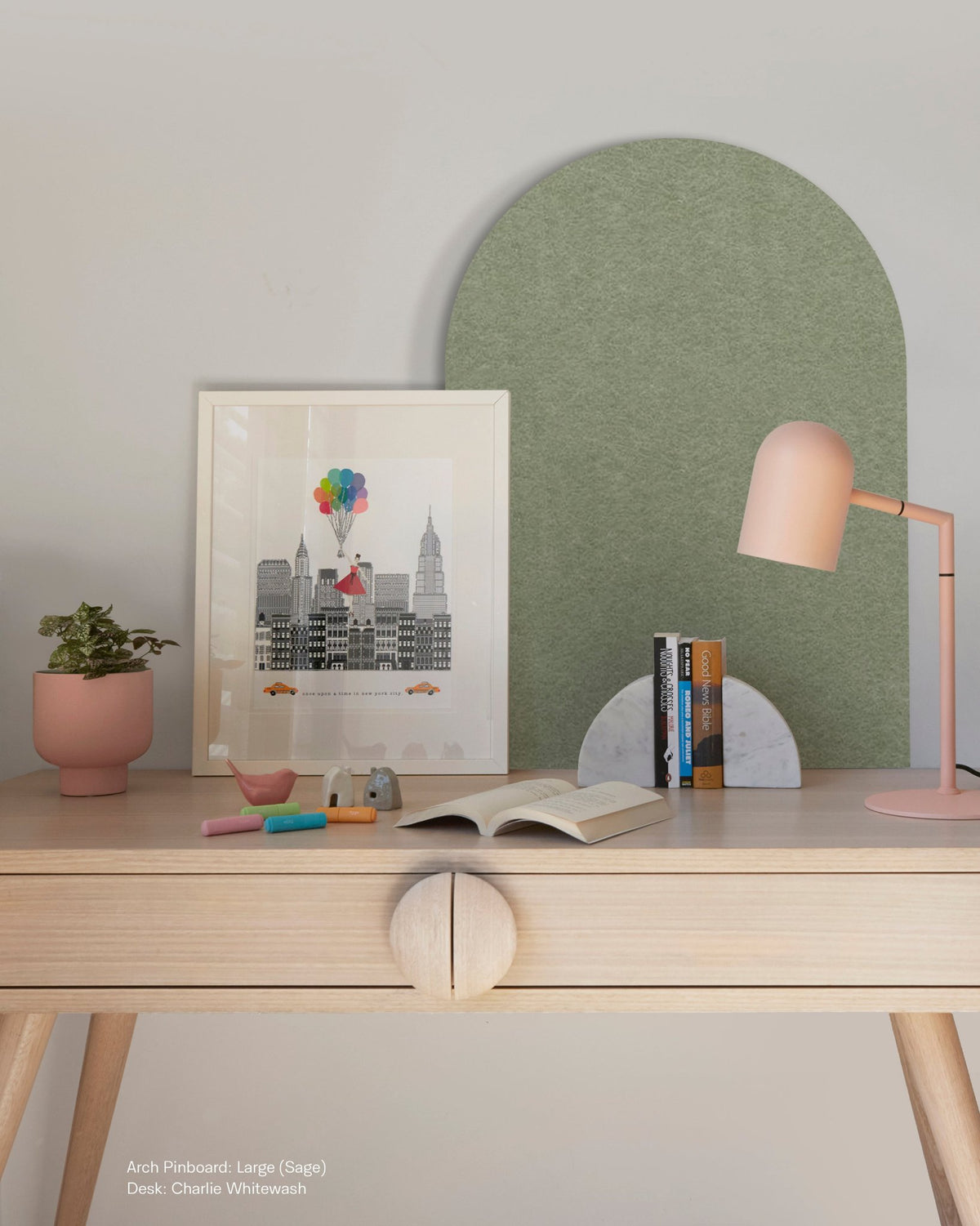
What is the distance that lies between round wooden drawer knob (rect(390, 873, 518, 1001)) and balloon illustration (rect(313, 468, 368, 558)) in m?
0.54

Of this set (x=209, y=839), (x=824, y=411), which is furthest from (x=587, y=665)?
(x=209, y=839)

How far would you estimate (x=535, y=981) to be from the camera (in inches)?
30.9

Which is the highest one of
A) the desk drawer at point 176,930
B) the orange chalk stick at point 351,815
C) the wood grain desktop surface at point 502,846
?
the orange chalk stick at point 351,815

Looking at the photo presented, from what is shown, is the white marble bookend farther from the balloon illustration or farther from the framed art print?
the balloon illustration

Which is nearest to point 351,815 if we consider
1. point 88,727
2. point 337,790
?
point 337,790

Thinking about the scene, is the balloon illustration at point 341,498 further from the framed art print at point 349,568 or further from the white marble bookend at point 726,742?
the white marble bookend at point 726,742

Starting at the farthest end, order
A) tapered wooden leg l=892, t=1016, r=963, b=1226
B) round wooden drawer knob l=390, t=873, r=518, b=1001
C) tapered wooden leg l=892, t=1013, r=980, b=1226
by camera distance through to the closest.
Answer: tapered wooden leg l=892, t=1016, r=963, b=1226 < tapered wooden leg l=892, t=1013, r=980, b=1226 < round wooden drawer knob l=390, t=873, r=518, b=1001

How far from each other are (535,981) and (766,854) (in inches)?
8.4

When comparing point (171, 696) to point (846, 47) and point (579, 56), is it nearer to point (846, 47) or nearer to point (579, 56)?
point (579, 56)

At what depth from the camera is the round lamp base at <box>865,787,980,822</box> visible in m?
0.89

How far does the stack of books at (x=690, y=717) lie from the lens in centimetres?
104

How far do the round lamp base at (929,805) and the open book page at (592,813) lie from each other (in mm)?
210

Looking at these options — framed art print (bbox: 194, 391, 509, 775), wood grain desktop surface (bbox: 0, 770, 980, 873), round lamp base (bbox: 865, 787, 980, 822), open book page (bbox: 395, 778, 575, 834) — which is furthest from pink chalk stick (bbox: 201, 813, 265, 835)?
round lamp base (bbox: 865, 787, 980, 822)

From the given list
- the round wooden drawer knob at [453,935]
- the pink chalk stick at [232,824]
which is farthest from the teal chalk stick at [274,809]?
the round wooden drawer knob at [453,935]
